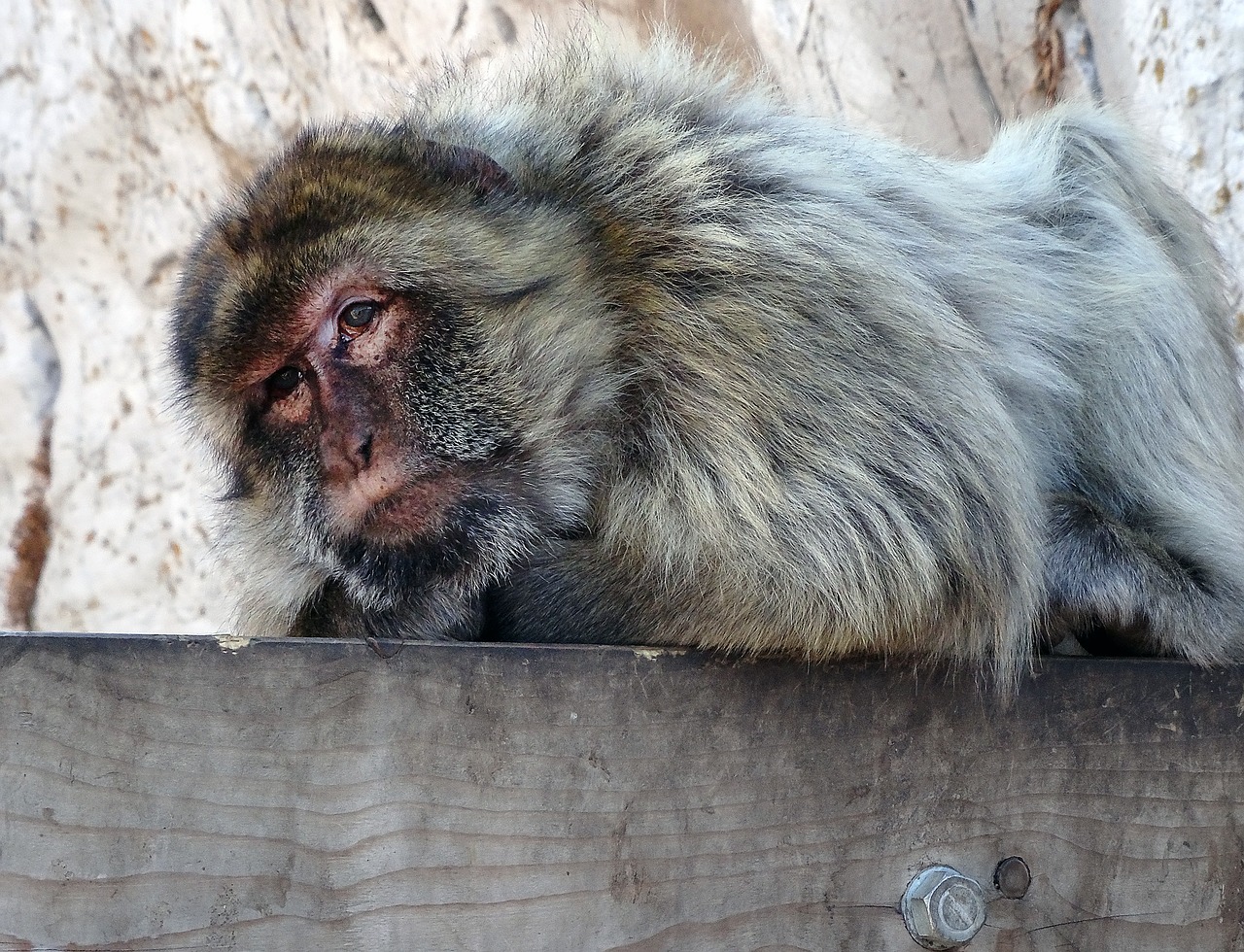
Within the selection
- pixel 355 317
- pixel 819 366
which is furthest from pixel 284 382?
pixel 819 366

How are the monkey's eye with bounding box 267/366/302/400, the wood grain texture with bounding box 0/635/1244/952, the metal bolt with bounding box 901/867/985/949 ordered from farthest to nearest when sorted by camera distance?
1. the monkey's eye with bounding box 267/366/302/400
2. the metal bolt with bounding box 901/867/985/949
3. the wood grain texture with bounding box 0/635/1244/952

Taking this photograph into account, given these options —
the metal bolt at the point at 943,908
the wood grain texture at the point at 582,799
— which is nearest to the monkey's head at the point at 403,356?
the wood grain texture at the point at 582,799

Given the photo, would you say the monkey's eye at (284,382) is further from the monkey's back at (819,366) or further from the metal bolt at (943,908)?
the metal bolt at (943,908)

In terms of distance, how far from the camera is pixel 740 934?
154cm

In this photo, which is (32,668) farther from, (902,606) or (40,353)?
(40,353)

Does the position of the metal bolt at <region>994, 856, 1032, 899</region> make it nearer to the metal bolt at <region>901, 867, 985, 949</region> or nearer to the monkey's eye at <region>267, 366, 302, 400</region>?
the metal bolt at <region>901, 867, 985, 949</region>

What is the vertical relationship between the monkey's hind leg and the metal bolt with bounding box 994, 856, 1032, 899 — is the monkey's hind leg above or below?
above

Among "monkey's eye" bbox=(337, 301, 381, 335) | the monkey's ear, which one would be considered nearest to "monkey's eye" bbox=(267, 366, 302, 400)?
"monkey's eye" bbox=(337, 301, 381, 335)

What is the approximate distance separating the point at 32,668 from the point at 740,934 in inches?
32.3

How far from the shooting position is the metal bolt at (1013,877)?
1657mm

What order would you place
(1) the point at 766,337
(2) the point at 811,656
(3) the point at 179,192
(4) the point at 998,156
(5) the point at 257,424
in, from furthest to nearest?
(3) the point at 179,192, (4) the point at 998,156, (5) the point at 257,424, (1) the point at 766,337, (2) the point at 811,656

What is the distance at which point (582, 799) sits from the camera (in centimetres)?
150

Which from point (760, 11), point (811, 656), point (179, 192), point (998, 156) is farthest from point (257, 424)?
point (179, 192)

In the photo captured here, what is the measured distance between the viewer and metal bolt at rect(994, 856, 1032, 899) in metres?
1.66
